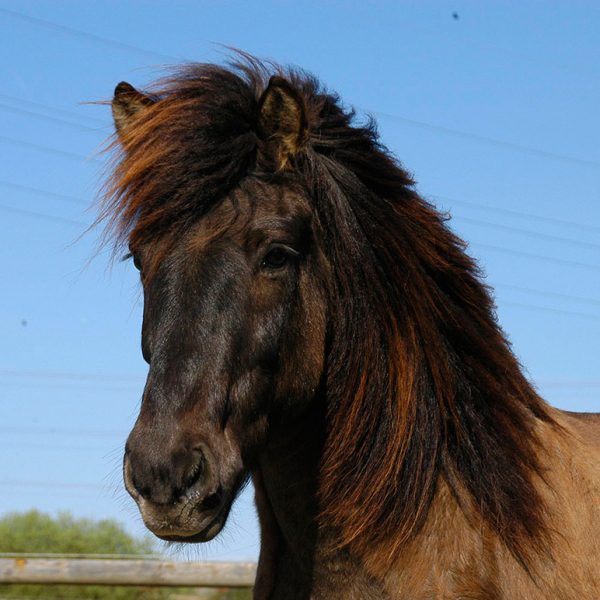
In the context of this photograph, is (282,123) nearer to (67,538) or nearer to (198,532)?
(198,532)

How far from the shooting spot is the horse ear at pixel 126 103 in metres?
3.76

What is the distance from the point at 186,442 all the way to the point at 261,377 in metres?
0.38

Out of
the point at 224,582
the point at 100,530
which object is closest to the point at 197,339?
the point at 224,582

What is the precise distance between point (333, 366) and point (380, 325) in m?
0.22

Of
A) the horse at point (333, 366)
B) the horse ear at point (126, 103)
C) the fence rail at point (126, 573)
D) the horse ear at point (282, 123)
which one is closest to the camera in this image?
the horse at point (333, 366)

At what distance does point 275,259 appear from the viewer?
319cm

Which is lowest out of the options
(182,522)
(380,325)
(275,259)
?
(182,522)

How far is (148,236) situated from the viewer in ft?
10.8

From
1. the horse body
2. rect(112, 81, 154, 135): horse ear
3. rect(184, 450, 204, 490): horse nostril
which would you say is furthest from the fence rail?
rect(184, 450, 204, 490): horse nostril

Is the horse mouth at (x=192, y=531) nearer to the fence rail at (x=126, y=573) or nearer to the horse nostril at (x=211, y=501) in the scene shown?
the horse nostril at (x=211, y=501)

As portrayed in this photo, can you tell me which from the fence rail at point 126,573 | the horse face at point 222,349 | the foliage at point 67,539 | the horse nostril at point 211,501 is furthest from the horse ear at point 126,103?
the foliage at point 67,539

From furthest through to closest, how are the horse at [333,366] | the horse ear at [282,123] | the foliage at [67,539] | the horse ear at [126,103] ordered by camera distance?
the foliage at [67,539]
the horse ear at [126,103]
the horse ear at [282,123]
the horse at [333,366]

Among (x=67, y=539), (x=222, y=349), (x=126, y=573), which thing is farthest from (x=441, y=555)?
(x=67, y=539)

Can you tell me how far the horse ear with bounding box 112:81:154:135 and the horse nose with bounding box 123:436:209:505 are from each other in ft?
4.78
